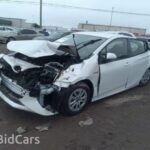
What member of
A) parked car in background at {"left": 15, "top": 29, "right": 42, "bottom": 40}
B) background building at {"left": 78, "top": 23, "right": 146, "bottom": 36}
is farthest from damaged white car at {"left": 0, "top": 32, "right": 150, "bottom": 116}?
background building at {"left": 78, "top": 23, "right": 146, "bottom": 36}

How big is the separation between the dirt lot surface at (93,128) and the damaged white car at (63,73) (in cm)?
25

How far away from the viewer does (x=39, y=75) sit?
4906mm

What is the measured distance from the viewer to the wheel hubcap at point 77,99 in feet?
16.2

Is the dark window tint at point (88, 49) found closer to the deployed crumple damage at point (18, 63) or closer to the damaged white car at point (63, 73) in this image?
the damaged white car at point (63, 73)

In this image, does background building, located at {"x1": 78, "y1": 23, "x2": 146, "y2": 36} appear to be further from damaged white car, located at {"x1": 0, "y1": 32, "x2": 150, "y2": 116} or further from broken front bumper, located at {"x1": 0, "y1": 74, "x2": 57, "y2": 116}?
broken front bumper, located at {"x1": 0, "y1": 74, "x2": 57, "y2": 116}

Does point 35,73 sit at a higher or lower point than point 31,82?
higher

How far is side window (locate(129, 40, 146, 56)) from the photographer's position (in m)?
6.53

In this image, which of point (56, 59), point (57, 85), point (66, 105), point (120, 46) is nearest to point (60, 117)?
point (66, 105)

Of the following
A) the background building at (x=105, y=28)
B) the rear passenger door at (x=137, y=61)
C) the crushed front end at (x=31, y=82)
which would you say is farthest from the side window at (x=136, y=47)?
the background building at (x=105, y=28)

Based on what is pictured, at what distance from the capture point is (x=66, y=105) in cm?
481

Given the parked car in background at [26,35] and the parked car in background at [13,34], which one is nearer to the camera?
the parked car in background at [13,34]

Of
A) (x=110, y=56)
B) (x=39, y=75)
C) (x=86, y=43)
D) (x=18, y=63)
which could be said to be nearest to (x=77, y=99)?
(x=39, y=75)

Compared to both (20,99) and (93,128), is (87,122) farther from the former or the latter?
(20,99)

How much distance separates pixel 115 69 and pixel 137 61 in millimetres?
1126
